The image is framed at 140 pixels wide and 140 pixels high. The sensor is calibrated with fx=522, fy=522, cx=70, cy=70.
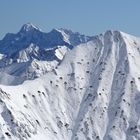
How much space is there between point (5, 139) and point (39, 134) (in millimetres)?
16699

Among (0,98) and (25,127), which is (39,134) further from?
(0,98)

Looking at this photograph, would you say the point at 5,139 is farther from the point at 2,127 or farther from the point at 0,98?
the point at 0,98

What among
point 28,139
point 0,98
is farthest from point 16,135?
point 0,98

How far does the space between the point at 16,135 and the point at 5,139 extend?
5583 mm

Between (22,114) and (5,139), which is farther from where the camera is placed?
(22,114)

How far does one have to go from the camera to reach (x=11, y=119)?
194 m

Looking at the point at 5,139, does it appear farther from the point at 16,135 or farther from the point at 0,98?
the point at 0,98

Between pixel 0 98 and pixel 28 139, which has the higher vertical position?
pixel 0 98

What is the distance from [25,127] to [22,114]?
24.5 feet

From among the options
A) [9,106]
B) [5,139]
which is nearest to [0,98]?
[9,106]

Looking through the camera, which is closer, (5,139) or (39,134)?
(5,139)

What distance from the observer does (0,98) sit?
199 meters

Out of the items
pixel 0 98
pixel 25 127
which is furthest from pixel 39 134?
pixel 0 98

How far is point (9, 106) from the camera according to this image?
197 metres
